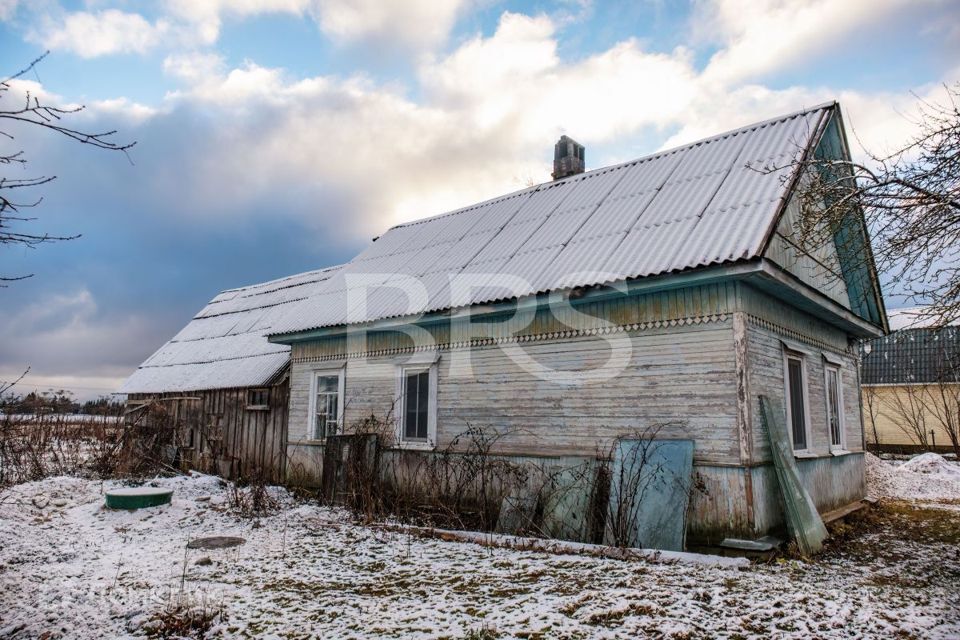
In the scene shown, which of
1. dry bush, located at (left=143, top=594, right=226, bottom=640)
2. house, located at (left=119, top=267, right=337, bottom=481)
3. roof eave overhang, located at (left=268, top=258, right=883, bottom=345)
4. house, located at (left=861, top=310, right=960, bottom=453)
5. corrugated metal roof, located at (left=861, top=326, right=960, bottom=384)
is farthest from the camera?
corrugated metal roof, located at (left=861, top=326, right=960, bottom=384)

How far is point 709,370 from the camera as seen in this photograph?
24.6 feet

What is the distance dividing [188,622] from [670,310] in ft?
20.0

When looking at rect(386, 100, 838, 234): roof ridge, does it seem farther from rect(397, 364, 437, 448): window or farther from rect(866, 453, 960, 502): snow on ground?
rect(866, 453, 960, 502): snow on ground

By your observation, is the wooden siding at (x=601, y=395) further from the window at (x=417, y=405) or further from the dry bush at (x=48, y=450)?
the dry bush at (x=48, y=450)

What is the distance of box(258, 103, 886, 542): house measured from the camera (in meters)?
7.42

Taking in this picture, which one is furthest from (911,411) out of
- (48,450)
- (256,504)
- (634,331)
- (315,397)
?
(48,450)

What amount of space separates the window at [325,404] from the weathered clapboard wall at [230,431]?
3.59ft

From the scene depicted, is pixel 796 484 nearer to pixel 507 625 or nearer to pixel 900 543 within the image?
pixel 900 543

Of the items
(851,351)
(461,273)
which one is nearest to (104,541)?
(461,273)

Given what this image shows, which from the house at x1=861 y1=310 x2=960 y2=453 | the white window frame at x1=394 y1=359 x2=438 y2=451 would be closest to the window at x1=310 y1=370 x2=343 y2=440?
the white window frame at x1=394 y1=359 x2=438 y2=451

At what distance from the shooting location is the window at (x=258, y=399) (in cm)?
1365

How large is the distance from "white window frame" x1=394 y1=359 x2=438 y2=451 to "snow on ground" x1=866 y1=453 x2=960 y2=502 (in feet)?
30.9

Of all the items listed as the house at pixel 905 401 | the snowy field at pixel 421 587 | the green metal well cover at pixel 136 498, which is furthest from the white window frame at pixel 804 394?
the house at pixel 905 401

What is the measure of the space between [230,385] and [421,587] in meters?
10.4
